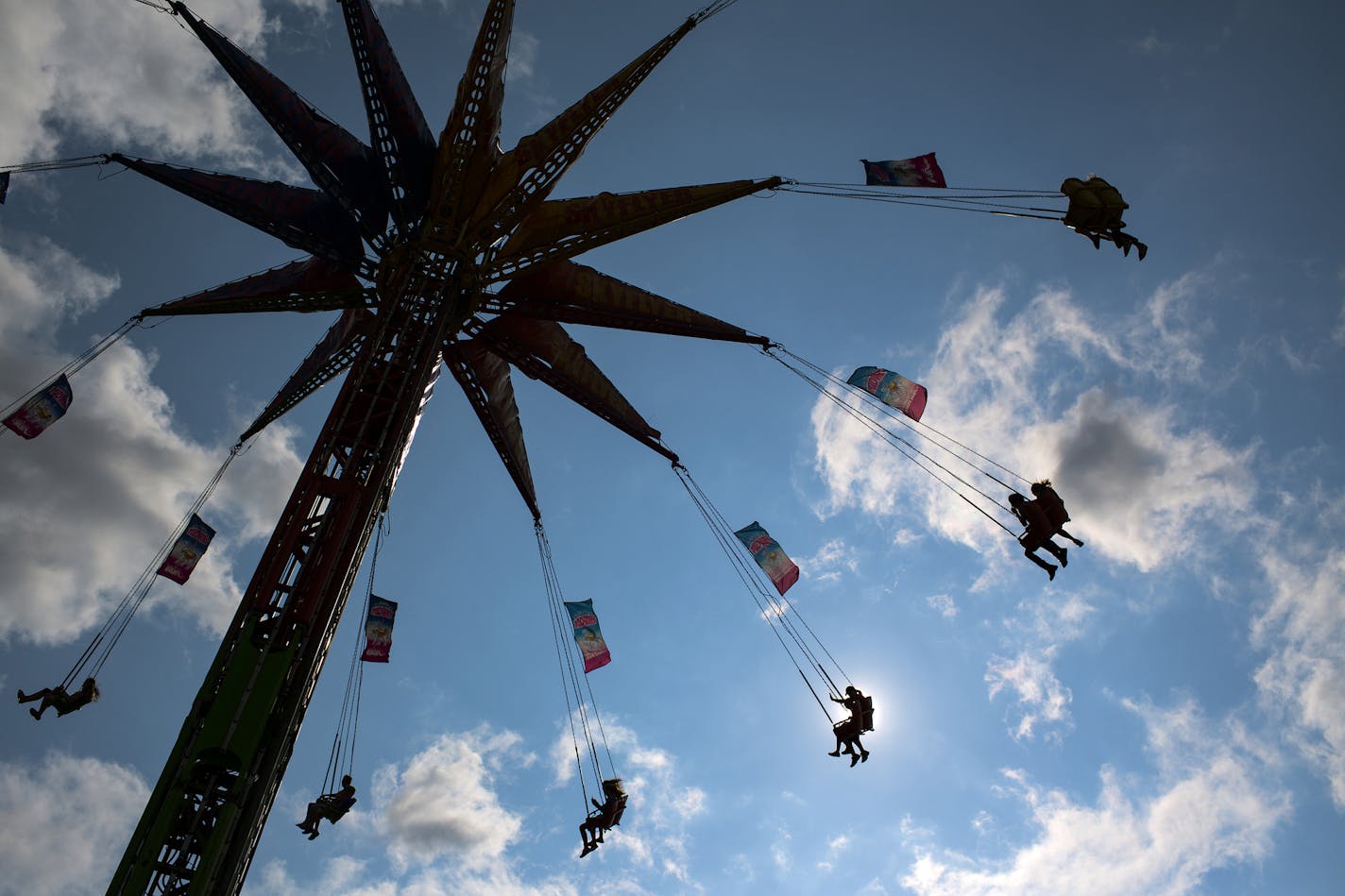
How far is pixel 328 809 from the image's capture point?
1573 cm

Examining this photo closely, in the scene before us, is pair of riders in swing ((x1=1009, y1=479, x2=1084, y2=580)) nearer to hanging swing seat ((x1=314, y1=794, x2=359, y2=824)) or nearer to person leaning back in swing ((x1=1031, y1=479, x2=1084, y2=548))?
person leaning back in swing ((x1=1031, y1=479, x2=1084, y2=548))

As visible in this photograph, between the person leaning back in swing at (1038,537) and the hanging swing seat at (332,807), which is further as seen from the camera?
the hanging swing seat at (332,807)

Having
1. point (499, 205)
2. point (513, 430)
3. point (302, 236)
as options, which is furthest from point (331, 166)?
point (513, 430)

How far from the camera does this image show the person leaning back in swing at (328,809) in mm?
15570

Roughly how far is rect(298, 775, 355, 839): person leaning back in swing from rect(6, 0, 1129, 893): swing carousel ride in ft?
17.7

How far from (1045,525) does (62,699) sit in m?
16.3

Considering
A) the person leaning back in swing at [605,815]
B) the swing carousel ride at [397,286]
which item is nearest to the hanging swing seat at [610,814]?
the person leaning back in swing at [605,815]

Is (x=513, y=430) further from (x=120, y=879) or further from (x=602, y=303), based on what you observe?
(x=120, y=879)

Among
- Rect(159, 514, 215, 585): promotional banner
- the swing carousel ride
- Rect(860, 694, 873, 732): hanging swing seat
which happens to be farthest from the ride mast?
Rect(860, 694, 873, 732): hanging swing seat

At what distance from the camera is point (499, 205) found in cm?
1650

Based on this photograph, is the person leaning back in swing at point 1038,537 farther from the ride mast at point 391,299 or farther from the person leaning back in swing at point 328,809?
the person leaning back in swing at point 328,809

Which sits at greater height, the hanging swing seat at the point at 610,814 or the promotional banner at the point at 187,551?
the promotional banner at the point at 187,551

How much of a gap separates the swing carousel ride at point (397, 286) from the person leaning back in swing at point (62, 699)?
188 inches

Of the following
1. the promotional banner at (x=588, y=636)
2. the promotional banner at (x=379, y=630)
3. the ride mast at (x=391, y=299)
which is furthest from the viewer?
the promotional banner at (x=588, y=636)
